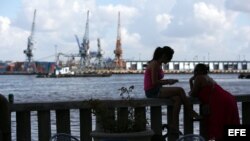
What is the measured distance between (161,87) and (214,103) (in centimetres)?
82

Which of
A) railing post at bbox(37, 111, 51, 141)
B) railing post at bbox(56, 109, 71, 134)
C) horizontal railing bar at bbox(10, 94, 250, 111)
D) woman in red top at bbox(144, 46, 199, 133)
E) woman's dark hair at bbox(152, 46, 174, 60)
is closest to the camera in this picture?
horizontal railing bar at bbox(10, 94, 250, 111)

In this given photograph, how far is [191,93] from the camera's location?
31.3 ft

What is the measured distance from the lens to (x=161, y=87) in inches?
372

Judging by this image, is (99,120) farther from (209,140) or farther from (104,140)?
(209,140)

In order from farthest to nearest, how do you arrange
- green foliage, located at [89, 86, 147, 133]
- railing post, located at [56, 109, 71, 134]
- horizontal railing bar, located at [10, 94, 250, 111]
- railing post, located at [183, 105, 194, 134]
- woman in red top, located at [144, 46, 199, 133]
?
railing post, located at [183, 105, 194, 134] < woman in red top, located at [144, 46, 199, 133] < railing post, located at [56, 109, 71, 134] < horizontal railing bar, located at [10, 94, 250, 111] < green foliage, located at [89, 86, 147, 133]

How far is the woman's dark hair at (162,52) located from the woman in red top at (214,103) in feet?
1.55

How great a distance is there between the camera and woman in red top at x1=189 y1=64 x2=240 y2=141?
358 inches

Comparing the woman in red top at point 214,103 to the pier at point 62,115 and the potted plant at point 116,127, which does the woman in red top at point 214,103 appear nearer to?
the pier at point 62,115

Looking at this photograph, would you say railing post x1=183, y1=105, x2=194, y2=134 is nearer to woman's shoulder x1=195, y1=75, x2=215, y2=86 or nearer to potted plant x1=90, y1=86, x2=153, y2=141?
woman's shoulder x1=195, y1=75, x2=215, y2=86

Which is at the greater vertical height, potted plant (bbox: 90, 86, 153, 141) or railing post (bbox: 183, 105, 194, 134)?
potted plant (bbox: 90, 86, 153, 141)

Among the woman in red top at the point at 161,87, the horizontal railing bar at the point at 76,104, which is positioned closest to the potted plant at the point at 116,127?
the horizontal railing bar at the point at 76,104

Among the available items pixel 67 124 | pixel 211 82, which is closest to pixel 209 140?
Answer: pixel 211 82

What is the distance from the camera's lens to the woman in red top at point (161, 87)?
9.34 m

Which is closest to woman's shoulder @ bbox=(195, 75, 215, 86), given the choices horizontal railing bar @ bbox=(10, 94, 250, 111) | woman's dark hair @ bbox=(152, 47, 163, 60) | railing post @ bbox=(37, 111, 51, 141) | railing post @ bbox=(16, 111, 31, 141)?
horizontal railing bar @ bbox=(10, 94, 250, 111)
